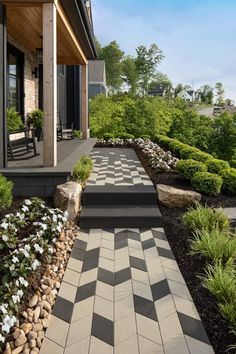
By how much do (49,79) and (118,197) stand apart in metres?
1.88

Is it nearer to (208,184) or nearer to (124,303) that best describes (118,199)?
(208,184)

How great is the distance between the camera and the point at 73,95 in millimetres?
12523

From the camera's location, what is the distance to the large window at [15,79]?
805 centimetres

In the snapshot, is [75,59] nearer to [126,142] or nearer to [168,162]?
[126,142]

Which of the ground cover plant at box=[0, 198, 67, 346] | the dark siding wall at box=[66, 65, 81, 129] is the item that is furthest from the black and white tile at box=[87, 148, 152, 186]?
the dark siding wall at box=[66, 65, 81, 129]

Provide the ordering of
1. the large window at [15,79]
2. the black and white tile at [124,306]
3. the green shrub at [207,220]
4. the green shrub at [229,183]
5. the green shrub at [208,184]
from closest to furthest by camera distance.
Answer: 1. the black and white tile at [124,306]
2. the green shrub at [207,220]
3. the green shrub at [208,184]
4. the green shrub at [229,183]
5. the large window at [15,79]

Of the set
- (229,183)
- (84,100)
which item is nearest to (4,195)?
(229,183)

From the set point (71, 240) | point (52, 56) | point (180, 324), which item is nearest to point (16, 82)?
point (52, 56)

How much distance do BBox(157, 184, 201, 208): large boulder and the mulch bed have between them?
0.08 m

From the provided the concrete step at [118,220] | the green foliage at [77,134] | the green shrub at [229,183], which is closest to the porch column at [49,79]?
the concrete step at [118,220]

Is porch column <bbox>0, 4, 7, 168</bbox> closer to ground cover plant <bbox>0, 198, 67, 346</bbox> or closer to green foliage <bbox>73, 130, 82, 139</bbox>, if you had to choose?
ground cover plant <bbox>0, 198, 67, 346</bbox>

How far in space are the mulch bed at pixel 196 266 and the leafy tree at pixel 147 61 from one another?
115ft

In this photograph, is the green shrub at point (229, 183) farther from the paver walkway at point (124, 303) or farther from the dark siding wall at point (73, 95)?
the dark siding wall at point (73, 95)

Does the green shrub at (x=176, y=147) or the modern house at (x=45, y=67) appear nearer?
the modern house at (x=45, y=67)
